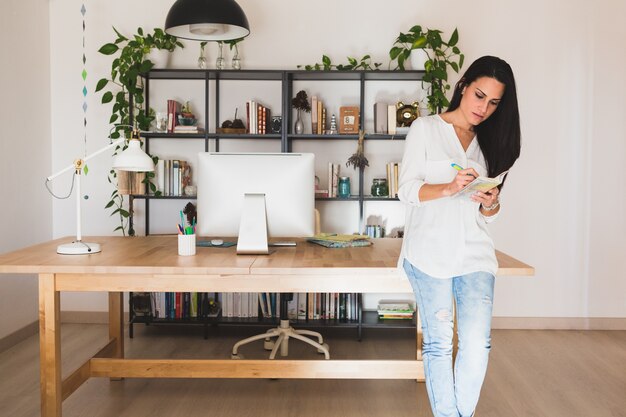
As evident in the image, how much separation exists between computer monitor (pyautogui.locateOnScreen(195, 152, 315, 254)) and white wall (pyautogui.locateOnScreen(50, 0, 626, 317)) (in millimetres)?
1857

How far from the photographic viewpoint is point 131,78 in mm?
3945

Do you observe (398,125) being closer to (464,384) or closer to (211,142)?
(211,142)

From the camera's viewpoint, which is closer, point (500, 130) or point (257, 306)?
point (500, 130)

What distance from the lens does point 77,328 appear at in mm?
4191

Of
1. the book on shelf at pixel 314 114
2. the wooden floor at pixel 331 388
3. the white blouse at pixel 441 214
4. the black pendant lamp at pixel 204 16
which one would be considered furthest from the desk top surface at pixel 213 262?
the book on shelf at pixel 314 114

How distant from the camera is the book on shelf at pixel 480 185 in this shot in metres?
1.77

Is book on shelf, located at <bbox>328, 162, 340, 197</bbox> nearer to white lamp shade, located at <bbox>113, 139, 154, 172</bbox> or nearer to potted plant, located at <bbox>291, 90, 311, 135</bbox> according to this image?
potted plant, located at <bbox>291, 90, 311, 135</bbox>

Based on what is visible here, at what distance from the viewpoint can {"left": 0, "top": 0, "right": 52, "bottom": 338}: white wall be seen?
3.67 metres

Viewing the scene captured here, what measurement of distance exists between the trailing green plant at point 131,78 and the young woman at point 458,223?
248cm

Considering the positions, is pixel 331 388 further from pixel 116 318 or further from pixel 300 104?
pixel 300 104

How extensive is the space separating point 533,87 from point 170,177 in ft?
8.80

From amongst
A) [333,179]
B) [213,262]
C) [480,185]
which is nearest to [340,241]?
[213,262]

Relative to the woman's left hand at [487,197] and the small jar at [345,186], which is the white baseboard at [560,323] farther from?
the woman's left hand at [487,197]

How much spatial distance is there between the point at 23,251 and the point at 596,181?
148 inches
